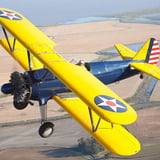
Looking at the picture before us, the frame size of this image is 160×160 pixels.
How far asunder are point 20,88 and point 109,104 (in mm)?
4732

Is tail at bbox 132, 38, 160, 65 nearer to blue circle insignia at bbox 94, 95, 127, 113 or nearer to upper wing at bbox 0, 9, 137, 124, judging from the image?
upper wing at bbox 0, 9, 137, 124

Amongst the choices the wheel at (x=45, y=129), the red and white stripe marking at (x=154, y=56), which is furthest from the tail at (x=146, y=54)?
the wheel at (x=45, y=129)

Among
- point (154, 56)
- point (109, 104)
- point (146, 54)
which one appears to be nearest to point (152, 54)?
point (154, 56)

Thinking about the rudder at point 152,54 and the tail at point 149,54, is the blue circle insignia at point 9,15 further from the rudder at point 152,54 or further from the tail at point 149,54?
the rudder at point 152,54

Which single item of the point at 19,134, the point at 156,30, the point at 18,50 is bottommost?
the point at 156,30

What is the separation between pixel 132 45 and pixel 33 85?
75.8m

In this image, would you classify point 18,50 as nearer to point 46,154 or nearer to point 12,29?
point 12,29

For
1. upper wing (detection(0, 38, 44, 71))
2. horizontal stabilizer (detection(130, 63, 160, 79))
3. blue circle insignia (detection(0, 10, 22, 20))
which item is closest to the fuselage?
horizontal stabilizer (detection(130, 63, 160, 79))

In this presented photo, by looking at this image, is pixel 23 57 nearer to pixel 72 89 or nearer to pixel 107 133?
pixel 107 133

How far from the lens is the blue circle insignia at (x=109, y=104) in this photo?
10.4 m

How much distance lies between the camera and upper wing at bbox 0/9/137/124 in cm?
1016

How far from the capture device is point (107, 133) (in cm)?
1325

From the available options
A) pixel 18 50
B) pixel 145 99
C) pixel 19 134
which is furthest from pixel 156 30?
pixel 18 50

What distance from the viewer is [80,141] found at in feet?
134
